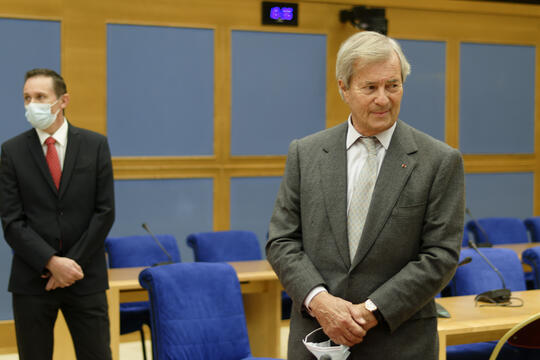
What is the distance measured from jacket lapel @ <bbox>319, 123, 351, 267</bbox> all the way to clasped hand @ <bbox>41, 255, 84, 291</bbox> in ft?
4.89

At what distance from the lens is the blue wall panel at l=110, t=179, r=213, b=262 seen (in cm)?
629

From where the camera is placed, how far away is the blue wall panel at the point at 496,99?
7.50m

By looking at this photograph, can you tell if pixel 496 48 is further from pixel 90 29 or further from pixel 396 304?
pixel 396 304

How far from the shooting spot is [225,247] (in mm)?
5066

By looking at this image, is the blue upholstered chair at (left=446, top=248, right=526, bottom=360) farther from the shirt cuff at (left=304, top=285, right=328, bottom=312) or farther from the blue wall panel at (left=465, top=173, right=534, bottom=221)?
the blue wall panel at (left=465, top=173, right=534, bottom=221)

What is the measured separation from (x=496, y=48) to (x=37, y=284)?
19.0 ft

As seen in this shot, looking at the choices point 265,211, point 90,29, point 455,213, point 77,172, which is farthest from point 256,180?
point 455,213

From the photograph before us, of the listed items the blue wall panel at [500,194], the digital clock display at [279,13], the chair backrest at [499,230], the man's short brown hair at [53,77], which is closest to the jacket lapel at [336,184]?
the man's short brown hair at [53,77]

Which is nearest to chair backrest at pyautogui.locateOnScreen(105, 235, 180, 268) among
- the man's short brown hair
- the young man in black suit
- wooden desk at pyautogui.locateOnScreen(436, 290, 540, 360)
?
the young man in black suit

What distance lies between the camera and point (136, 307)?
14.8 ft

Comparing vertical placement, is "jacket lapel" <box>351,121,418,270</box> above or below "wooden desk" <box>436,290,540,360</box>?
above

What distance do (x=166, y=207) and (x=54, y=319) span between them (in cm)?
322

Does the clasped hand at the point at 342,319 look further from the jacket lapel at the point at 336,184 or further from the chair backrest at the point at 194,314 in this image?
the chair backrest at the point at 194,314

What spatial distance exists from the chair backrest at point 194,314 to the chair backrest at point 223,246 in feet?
6.33
